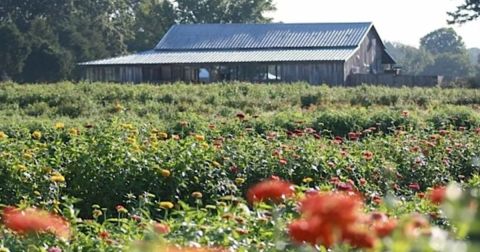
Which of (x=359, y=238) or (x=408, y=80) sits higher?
(x=359, y=238)

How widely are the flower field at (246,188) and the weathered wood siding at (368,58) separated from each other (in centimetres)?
2436

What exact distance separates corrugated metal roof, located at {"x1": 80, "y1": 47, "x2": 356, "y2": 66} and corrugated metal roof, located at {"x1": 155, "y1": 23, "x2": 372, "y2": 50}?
2.23 ft

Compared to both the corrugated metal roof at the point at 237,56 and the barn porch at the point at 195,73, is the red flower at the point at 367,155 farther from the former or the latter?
the barn porch at the point at 195,73

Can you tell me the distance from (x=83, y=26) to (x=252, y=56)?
1744 cm

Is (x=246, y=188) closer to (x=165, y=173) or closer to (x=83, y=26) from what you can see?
(x=165, y=173)

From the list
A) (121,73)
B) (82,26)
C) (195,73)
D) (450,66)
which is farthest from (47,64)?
(450,66)

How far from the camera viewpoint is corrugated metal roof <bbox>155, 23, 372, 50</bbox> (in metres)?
42.7

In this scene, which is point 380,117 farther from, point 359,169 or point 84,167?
point 84,167

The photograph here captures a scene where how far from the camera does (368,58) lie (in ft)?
149

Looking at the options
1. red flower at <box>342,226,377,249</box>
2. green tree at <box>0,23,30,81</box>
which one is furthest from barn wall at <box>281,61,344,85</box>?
red flower at <box>342,226,377,249</box>

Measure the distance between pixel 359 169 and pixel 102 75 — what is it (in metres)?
35.5

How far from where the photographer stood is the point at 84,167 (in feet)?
25.3

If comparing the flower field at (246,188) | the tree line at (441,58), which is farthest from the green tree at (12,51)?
the tree line at (441,58)

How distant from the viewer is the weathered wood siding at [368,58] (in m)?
41.2
